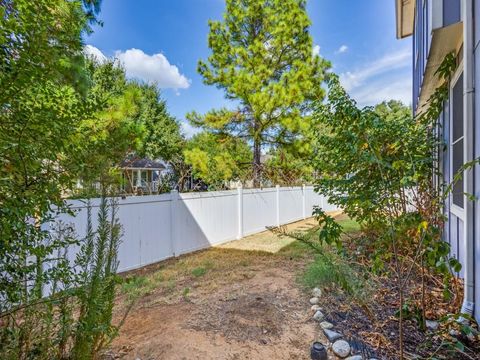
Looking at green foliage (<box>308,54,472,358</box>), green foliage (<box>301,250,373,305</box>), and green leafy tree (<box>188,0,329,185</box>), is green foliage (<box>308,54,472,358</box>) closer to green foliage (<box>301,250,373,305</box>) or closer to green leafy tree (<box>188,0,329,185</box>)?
green foliage (<box>301,250,373,305</box>)

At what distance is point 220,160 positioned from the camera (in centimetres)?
1041

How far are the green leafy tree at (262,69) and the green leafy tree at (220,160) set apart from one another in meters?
0.38

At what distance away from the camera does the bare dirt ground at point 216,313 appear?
234 cm

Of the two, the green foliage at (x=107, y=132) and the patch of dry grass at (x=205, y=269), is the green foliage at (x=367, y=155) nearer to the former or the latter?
the patch of dry grass at (x=205, y=269)

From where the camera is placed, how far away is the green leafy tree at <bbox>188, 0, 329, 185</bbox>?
985 cm

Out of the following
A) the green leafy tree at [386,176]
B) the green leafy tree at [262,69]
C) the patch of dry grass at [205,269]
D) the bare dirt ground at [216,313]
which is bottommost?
the patch of dry grass at [205,269]

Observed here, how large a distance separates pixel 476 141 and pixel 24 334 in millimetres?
3370

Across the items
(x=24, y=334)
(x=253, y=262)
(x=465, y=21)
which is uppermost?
(x=465, y=21)

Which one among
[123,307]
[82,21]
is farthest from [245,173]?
[82,21]

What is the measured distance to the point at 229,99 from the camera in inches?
430

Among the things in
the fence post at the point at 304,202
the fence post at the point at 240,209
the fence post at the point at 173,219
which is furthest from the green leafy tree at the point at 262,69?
the fence post at the point at 173,219

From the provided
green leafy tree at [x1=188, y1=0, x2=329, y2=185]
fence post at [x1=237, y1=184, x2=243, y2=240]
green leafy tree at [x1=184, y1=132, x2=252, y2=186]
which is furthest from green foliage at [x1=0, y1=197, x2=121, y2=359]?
green leafy tree at [x1=188, y1=0, x2=329, y2=185]

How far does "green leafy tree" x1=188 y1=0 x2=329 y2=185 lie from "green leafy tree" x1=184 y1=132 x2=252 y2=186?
377 mm

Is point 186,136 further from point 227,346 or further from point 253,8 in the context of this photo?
point 227,346
